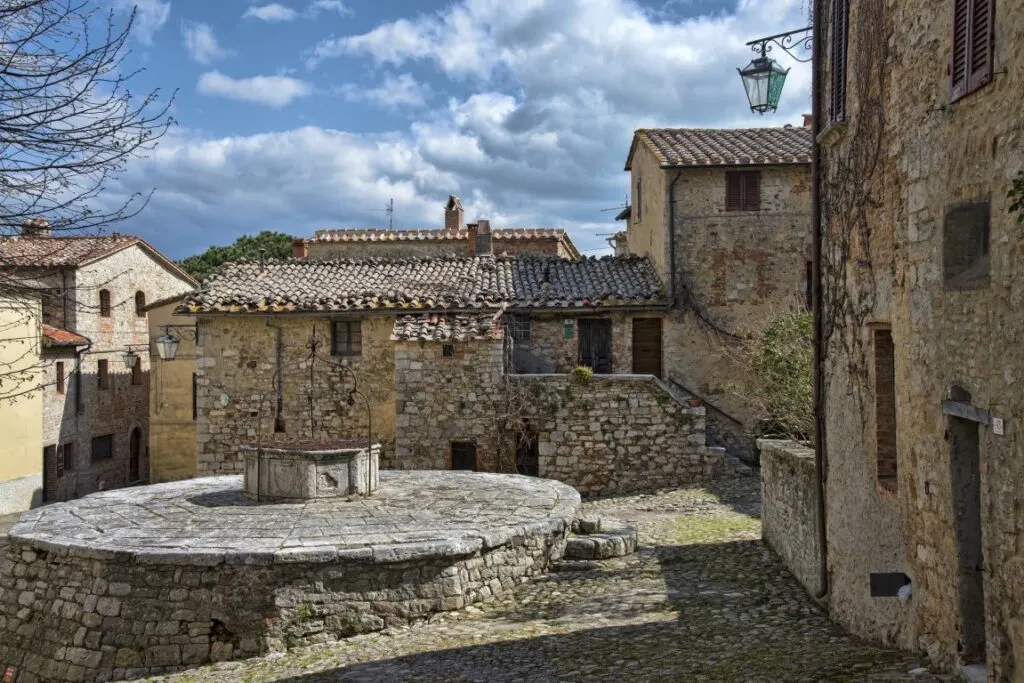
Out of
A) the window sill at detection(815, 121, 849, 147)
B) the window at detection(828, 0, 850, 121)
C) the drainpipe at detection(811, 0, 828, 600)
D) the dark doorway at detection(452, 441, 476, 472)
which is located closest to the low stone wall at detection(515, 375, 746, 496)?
the dark doorway at detection(452, 441, 476, 472)

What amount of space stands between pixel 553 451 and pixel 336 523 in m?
8.32

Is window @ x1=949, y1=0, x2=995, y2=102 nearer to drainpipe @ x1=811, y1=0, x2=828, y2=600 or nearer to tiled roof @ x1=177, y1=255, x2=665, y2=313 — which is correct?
drainpipe @ x1=811, y1=0, x2=828, y2=600

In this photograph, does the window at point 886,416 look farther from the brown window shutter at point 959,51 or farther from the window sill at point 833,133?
the brown window shutter at point 959,51

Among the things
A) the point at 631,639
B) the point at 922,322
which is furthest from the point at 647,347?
the point at 922,322

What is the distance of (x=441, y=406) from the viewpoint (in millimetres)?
19203

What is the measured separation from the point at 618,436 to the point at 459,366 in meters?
3.67

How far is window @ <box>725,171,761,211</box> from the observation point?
69.3ft

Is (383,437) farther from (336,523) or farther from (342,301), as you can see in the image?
(336,523)

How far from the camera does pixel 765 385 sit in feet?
60.1

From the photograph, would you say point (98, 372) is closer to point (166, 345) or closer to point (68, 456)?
point (68, 456)

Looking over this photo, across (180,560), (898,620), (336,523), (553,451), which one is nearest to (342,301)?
(553,451)

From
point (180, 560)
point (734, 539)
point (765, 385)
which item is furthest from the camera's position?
point (765, 385)

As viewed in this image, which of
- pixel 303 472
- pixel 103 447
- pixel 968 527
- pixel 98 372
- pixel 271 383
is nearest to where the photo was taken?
pixel 968 527

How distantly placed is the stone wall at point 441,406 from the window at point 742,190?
7.08m
